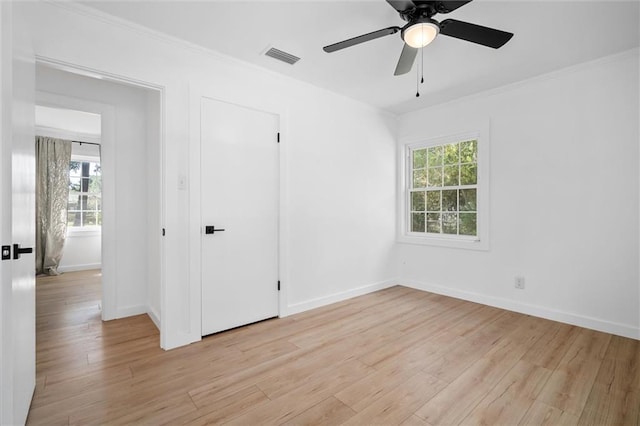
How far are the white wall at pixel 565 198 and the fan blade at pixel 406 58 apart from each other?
5.73 ft

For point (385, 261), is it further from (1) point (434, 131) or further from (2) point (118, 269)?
(2) point (118, 269)

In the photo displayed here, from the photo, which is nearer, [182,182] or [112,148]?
[182,182]

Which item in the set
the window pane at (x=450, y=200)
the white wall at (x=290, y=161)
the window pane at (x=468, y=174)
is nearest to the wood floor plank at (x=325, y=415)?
the white wall at (x=290, y=161)

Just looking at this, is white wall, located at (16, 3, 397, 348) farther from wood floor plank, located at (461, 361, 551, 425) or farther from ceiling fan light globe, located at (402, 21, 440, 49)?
wood floor plank, located at (461, 361, 551, 425)

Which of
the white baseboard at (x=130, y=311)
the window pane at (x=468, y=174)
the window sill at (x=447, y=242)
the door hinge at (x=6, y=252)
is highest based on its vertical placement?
the window pane at (x=468, y=174)

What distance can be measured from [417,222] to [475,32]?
2867 millimetres

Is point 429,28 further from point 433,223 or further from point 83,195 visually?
point 83,195

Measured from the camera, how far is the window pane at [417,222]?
4386 millimetres

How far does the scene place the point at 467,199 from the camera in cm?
386

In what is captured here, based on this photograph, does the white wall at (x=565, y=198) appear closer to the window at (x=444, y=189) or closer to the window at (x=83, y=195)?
the window at (x=444, y=189)

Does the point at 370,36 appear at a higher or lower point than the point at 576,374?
higher

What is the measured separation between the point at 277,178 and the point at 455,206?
2.42 m

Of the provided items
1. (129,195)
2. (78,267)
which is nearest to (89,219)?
(78,267)

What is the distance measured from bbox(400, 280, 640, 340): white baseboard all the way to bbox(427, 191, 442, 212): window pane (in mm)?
1065
